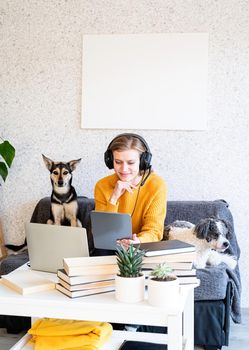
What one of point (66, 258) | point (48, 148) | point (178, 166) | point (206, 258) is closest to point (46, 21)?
point (48, 148)

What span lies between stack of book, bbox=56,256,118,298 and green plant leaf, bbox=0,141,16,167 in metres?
1.67

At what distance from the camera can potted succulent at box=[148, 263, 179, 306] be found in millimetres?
1454

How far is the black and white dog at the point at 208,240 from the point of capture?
2.58 metres

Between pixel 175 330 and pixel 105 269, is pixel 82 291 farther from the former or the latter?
pixel 175 330

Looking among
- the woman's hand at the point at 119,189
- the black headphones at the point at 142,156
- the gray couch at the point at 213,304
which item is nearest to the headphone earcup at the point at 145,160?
the black headphones at the point at 142,156

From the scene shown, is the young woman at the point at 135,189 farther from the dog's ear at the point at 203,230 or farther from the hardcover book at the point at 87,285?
the hardcover book at the point at 87,285

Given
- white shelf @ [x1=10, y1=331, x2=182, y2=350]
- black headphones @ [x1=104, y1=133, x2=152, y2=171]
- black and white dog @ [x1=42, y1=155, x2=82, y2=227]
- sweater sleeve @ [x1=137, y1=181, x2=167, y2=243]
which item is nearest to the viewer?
white shelf @ [x1=10, y1=331, x2=182, y2=350]

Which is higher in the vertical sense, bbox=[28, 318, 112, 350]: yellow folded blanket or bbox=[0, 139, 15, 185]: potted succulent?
bbox=[0, 139, 15, 185]: potted succulent

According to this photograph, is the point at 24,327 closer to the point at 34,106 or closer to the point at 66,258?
the point at 66,258

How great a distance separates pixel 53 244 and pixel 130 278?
393mm

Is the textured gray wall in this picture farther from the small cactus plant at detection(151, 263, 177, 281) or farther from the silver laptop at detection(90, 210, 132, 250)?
the small cactus plant at detection(151, 263, 177, 281)

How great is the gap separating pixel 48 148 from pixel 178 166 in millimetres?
922

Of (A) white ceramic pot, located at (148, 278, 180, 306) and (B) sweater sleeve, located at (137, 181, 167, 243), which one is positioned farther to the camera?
(B) sweater sleeve, located at (137, 181, 167, 243)

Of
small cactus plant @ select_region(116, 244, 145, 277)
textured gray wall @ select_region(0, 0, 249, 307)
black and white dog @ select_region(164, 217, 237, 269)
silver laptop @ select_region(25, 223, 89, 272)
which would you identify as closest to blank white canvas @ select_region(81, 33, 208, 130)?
textured gray wall @ select_region(0, 0, 249, 307)
